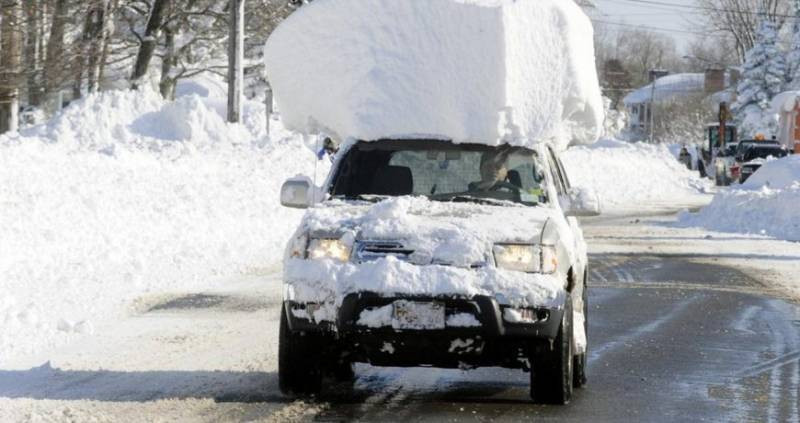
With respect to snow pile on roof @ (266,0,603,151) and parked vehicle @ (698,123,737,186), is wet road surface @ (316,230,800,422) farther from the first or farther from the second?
parked vehicle @ (698,123,737,186)

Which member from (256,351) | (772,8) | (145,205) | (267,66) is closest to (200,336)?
(256,351)

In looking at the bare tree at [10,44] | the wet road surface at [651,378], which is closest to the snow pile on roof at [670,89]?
the bare tree at [10,44]

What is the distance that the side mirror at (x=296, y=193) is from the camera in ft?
33.1

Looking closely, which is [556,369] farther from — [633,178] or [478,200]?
[633,178]

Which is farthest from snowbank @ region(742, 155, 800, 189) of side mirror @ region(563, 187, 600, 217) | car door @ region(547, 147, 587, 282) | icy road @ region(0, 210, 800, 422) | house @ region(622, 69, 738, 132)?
house @ region(622, 69, 738, 132)

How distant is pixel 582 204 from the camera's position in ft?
33.0

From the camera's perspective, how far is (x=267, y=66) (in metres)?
12.5

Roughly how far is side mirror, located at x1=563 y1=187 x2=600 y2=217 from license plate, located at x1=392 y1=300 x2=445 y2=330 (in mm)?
1702

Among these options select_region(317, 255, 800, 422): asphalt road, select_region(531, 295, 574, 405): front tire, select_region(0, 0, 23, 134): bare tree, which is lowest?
select_region(317, 255, 800, 422): asphalt road

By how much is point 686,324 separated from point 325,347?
5.90 meters

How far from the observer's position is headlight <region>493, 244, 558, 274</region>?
888cm

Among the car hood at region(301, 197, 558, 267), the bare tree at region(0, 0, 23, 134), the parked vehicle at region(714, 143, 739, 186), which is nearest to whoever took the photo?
the car hood at region(301, 197, 558, 267)

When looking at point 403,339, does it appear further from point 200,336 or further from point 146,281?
point 146,281

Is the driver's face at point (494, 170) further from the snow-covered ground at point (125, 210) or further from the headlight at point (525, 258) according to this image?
the snow-covered ground at point (125, 210)
